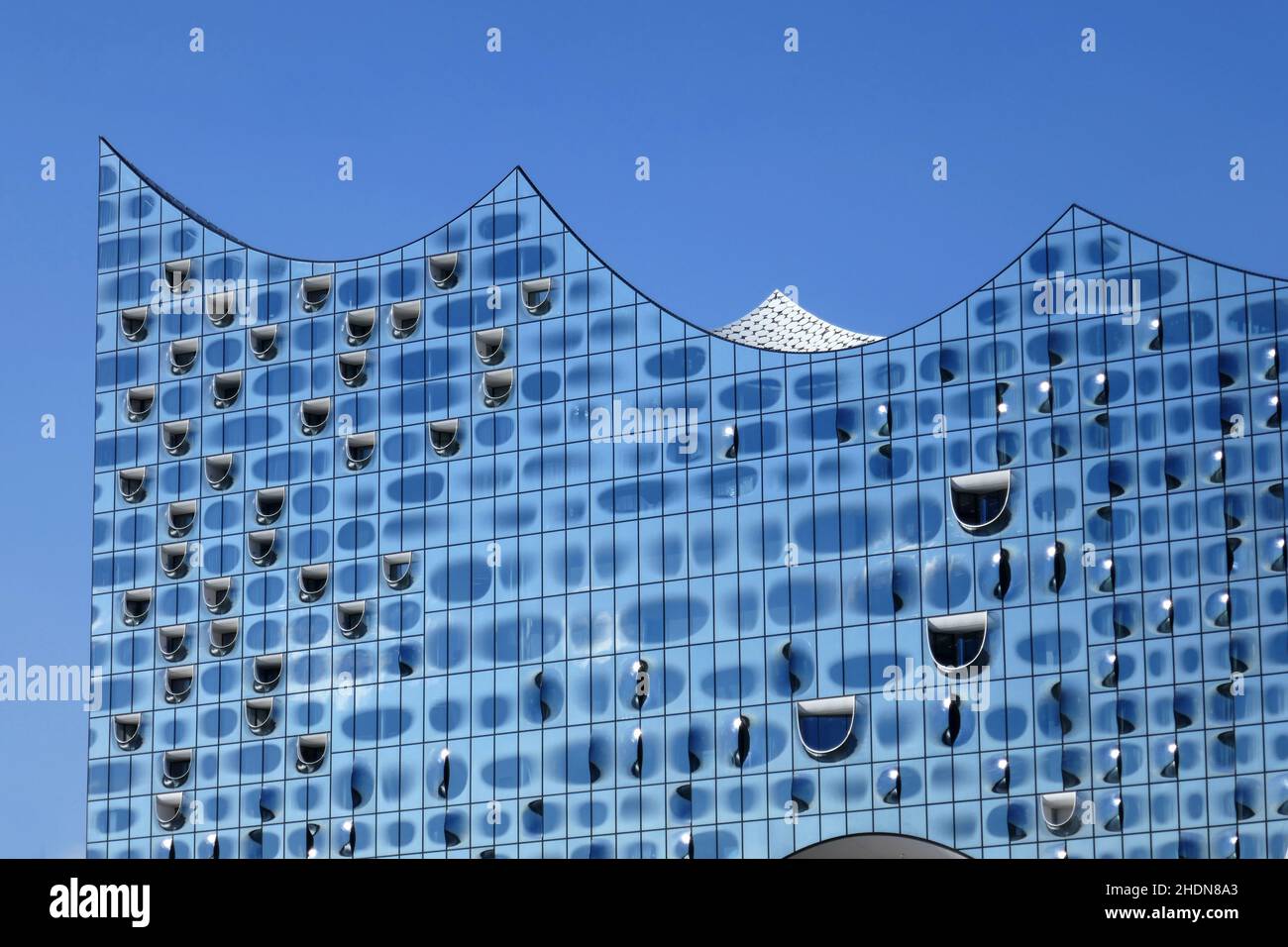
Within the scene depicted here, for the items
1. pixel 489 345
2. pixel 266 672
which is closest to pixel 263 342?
pixel 489 345

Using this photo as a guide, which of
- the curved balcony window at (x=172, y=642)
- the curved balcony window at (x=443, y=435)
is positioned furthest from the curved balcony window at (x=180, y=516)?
the curved balcony window at (x=443, y=435)

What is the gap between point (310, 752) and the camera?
6431 centimetres

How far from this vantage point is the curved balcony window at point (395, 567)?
64.6 metres

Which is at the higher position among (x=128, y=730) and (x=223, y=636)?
(x=223, y=636)

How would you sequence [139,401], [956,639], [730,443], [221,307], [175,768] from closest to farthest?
1. [956,639]
2. [730,443]
3. [175,768]
4. [221,307]
5. [139,401]

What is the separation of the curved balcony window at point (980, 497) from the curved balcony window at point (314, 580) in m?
19.3

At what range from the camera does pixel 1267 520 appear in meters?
56.3

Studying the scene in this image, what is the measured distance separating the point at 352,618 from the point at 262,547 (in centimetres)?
388

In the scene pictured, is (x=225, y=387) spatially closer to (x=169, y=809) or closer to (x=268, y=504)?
(x=268, y=504)

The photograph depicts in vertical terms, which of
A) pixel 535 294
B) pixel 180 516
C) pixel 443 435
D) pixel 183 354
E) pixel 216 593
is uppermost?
pixel 535 294

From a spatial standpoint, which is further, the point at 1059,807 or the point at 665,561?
the point at 665,561
